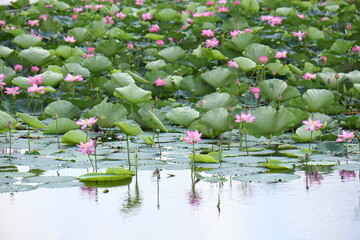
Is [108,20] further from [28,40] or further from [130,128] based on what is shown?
[130,128]

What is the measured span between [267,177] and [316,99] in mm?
1215

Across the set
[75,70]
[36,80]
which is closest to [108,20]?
[75,70]

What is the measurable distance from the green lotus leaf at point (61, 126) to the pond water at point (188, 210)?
100cm

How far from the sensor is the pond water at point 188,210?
248 centimetres

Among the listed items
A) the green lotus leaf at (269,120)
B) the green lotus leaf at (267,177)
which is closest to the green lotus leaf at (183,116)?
the green lotus leaf at (269,120)

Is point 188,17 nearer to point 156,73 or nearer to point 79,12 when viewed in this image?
point 79,12

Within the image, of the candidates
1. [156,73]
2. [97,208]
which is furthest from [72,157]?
[156,73]

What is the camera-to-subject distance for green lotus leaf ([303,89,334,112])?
13.9 feet

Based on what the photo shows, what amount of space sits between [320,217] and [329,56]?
3402mm

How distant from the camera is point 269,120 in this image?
373 cm

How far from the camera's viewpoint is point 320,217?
8.63 feet

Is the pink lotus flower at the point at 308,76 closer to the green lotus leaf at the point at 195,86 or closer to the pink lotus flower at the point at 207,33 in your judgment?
the green lotus leaf at the point at 195,86

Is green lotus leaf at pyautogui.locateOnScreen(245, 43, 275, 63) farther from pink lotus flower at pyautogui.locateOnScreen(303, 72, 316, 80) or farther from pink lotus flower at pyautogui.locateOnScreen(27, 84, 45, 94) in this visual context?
pink lotus flower at pyautogui.locateOnScreen(27, 84, 45, 94)

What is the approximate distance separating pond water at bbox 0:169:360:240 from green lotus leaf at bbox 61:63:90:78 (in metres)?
2.13
